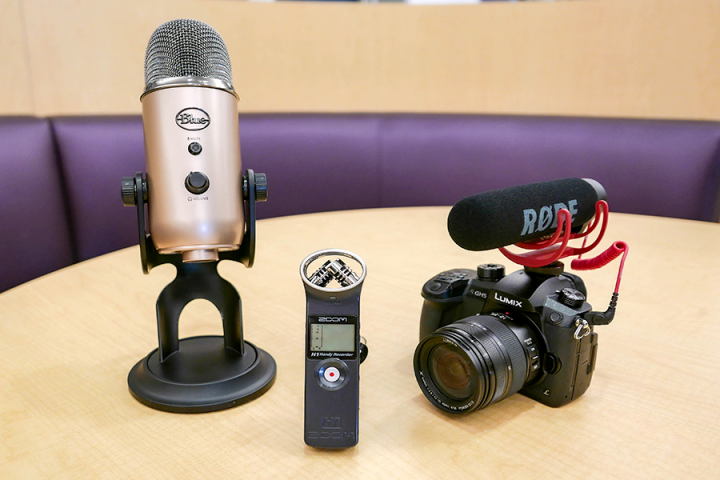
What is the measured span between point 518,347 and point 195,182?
13.1 inches

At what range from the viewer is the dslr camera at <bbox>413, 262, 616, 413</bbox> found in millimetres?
515

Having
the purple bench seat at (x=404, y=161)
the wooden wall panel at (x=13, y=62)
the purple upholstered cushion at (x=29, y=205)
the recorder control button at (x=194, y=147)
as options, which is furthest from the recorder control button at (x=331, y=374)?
the wooden wall panel at (x=13, y=62)

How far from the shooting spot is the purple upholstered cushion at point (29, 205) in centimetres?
126

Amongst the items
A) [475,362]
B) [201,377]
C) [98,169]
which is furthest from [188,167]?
[98,169]

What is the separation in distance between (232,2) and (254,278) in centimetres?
115

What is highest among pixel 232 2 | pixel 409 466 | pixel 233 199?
pixel 232 2

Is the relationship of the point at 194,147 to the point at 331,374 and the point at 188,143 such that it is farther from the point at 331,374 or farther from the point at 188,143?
the point at 331,374

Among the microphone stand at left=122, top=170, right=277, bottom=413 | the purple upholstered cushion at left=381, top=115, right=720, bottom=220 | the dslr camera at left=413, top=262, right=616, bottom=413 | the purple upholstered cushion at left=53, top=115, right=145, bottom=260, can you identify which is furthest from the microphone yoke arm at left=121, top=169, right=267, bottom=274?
the purple upholstered cushion at left=381, top=115, right=720, bottom=220

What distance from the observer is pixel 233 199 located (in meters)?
0.53

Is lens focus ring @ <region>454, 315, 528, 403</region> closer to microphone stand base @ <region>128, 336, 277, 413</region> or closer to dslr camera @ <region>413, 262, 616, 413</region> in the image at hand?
dslr camera @ <region>413, 262, 616, 413</region>

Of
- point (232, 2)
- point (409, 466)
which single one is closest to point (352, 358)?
point (409, 466)

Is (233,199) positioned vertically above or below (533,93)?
below

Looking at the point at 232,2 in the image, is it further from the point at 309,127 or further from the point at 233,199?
the point at 233,199

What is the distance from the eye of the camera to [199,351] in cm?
61
